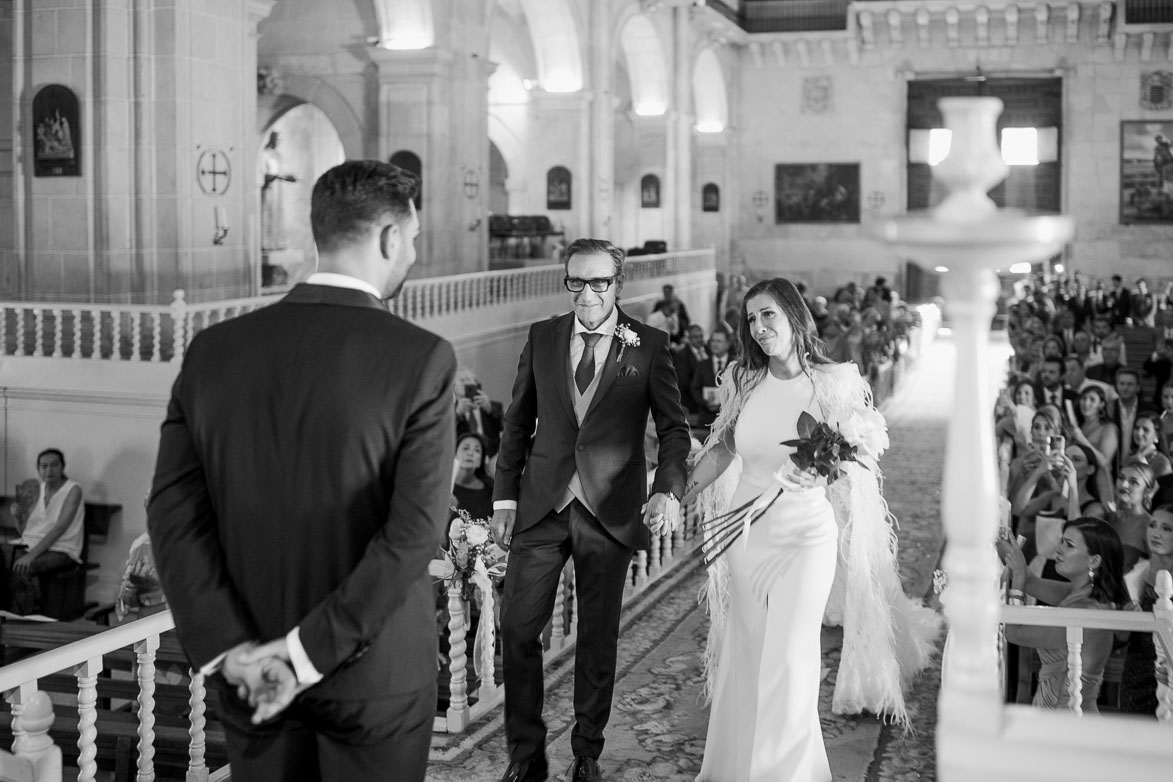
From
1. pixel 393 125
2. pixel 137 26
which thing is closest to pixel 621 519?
pixel 137 26

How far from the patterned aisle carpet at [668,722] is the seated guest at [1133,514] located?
1220 millimetres

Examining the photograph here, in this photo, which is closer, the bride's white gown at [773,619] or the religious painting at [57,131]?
the bride's white gown at [773,619]

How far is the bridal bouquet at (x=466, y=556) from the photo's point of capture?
5.95m

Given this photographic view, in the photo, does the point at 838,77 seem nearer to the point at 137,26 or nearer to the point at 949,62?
the point at 949,62

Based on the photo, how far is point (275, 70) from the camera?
20.8m

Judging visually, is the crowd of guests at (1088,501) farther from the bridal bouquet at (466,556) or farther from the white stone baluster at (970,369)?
the white stone baluster at (970,369)

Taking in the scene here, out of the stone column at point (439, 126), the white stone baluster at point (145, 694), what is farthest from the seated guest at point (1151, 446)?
the stone column at point (439, 126)

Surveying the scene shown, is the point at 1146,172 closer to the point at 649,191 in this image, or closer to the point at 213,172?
the point at 649,191

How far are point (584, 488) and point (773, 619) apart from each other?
33.1 inches

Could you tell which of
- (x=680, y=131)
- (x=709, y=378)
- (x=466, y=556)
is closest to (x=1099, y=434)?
(x=709, y=378)

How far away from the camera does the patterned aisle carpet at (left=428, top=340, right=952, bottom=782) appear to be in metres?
5.52

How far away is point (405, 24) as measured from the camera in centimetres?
1914

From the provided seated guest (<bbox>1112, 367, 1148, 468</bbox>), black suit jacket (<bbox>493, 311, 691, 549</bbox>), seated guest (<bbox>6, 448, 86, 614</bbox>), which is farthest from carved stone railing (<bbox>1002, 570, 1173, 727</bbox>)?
seated guest (<bbox>6, 448, 86, 614</bbox>)

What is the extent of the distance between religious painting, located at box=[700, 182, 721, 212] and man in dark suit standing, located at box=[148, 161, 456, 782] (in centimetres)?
3311
